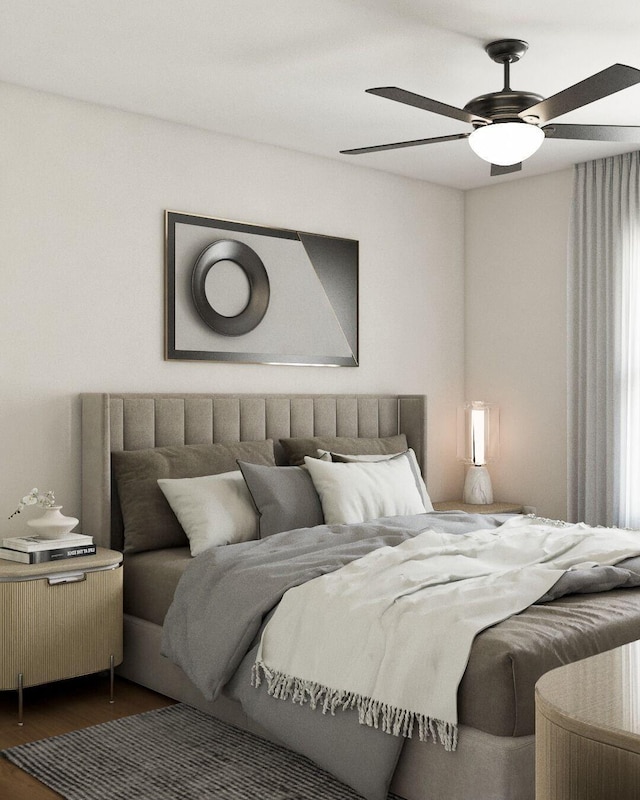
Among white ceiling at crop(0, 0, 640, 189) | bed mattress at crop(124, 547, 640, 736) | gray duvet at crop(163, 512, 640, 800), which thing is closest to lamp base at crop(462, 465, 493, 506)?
gray duvet at crop(163, 512, 640, 800)

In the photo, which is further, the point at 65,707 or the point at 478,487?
the point at 478,487

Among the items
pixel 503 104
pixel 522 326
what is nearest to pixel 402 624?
pixel 503 104

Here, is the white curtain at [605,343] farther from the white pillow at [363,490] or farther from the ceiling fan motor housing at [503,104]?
the ceiling fan motor housing at [503,104]

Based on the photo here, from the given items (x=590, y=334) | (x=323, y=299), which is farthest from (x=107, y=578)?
(x=590, y=334)

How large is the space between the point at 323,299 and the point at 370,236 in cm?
61

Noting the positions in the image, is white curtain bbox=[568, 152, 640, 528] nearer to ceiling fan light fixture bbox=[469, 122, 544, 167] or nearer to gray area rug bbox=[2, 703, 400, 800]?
ceiling fan light fixture bbox=[469, 122, 544, 167]

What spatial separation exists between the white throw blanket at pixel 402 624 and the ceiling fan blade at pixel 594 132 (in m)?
1.61

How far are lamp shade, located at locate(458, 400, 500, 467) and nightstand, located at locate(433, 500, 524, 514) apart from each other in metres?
0.29

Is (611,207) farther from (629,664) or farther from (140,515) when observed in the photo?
(629,664)

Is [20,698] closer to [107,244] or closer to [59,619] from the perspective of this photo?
[59,619]

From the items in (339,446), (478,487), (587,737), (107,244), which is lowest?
(478,487)

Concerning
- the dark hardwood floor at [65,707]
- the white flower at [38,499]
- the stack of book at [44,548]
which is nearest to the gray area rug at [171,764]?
the dark hardwood floor at [65,707]

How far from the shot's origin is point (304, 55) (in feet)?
11.9

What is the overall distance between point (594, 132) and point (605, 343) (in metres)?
2.14
